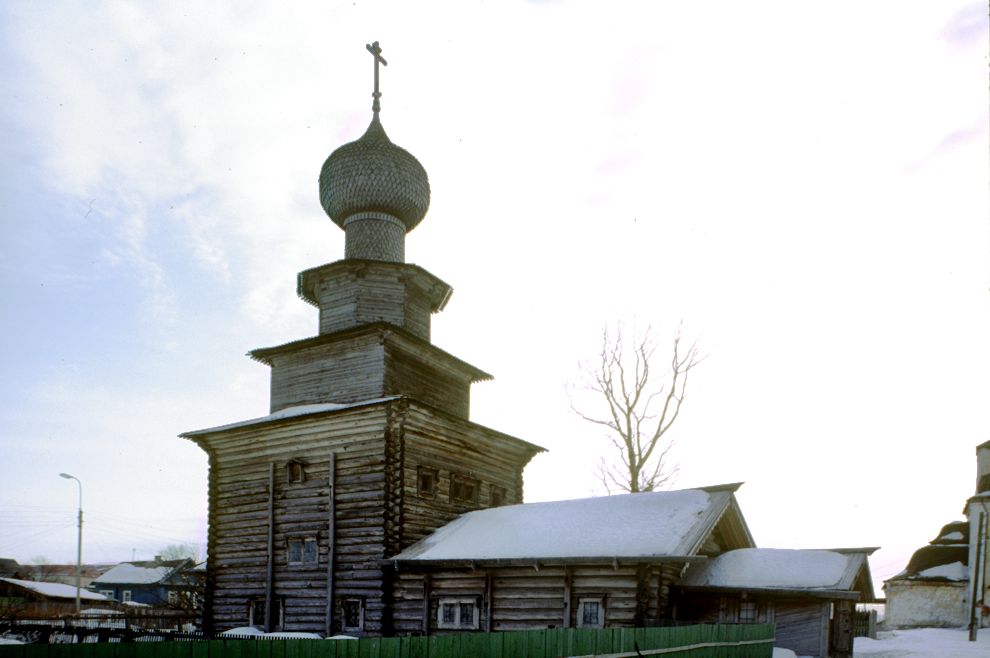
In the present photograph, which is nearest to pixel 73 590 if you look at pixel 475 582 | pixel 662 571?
pixel 475 582

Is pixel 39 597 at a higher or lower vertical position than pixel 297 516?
lower

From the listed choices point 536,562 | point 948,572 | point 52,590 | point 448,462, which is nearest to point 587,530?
point 536,562

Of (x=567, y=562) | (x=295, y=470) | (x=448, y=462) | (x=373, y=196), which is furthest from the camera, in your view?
(x=373, y=196)

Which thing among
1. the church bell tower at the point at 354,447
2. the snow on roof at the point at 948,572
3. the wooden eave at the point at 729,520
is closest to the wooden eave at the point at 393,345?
the church bell tower at the point at 354,447

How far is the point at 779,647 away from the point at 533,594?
5.84m

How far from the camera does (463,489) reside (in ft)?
82.9

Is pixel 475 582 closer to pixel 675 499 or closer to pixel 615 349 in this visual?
pixel 675 499

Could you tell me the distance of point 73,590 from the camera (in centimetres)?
6462

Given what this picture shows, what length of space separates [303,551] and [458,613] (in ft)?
19.5

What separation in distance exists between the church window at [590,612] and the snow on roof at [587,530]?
1.15 m

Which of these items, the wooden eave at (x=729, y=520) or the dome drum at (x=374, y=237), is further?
the dome drum at (x=374, y=237)

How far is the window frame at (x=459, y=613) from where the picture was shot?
19.7 meters

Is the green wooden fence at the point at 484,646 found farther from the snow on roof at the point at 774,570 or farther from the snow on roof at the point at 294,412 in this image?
the snow on roof at the point at 294,412

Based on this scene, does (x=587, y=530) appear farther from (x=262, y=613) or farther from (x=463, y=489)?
(x=262, y=613)
